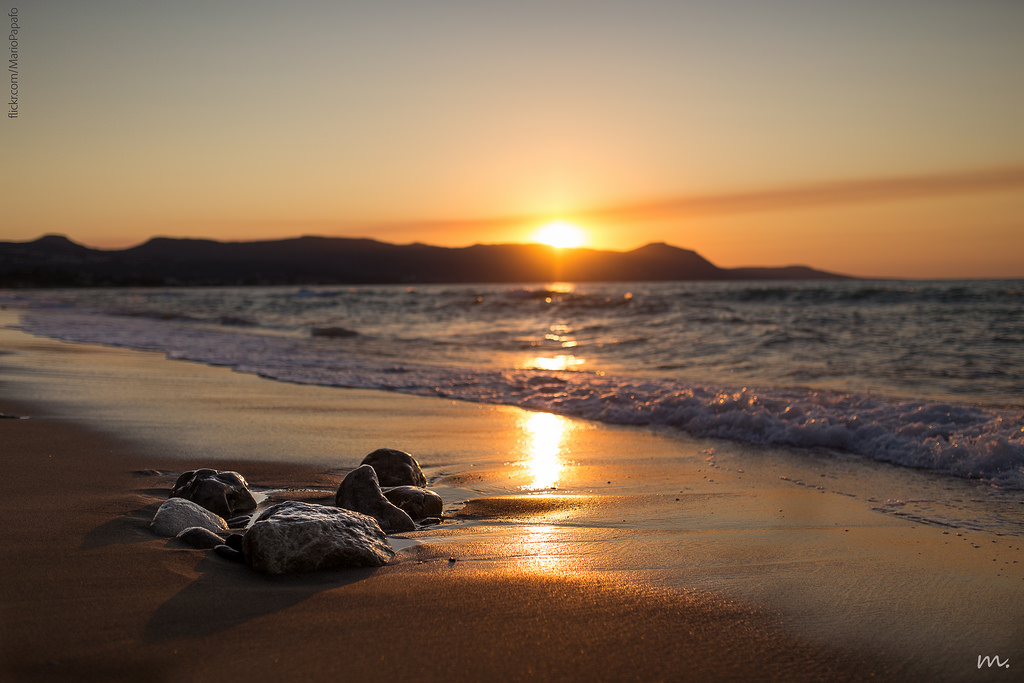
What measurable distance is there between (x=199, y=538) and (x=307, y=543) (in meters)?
0.59

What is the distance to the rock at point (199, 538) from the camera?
10.4 feet

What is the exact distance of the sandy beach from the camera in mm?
2283

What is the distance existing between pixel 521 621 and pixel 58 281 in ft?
297

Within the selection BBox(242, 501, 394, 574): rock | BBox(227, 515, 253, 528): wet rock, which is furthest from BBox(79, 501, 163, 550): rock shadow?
BBox(242, 501, 394, 574): rock

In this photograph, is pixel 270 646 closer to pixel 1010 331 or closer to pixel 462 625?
pixel 462 625

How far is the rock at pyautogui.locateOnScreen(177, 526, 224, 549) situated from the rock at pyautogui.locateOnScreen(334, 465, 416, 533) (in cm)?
68

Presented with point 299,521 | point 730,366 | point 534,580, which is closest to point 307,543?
point 299,521

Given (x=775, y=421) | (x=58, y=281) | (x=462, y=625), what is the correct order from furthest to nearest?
(x=58, y=281)
(x=775, y=421)
(x=462, y=625)

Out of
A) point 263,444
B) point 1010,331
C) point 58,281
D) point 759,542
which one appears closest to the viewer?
point 759,542

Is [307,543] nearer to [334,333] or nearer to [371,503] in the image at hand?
[371,503]

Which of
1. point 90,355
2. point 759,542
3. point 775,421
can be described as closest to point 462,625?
point 759,542

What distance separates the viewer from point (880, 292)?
2858 centimetres

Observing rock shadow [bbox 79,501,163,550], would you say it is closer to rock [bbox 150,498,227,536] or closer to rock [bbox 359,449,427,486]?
rock [bbox 150,498,227,536]

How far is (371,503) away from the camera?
3.69m
